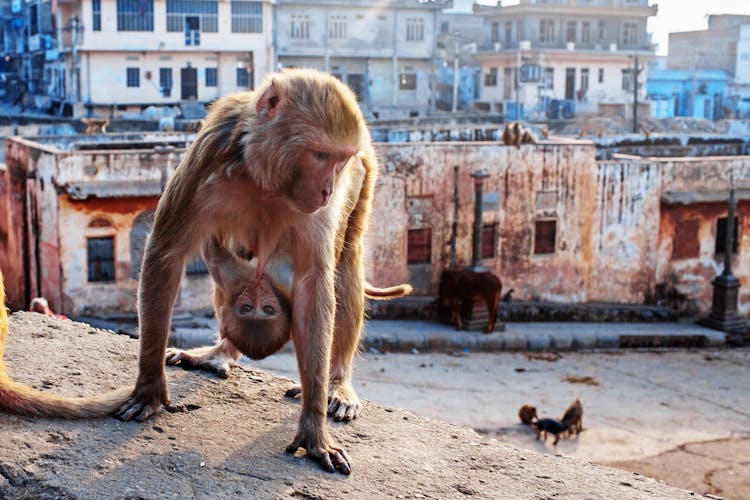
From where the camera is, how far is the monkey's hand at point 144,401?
13.3ft

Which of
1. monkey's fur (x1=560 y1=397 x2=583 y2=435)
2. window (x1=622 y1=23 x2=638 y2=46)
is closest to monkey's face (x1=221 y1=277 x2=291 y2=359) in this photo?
monkey's fur (x1=560 y1=397 x2=583 y2=435)

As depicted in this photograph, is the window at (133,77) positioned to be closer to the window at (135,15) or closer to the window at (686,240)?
the window at (135,15)

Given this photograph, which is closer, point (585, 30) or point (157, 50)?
point (157, 50)

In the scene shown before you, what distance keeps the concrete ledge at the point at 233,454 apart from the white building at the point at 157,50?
117 ft

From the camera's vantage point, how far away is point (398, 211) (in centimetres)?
2002

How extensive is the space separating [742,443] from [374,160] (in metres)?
10.9

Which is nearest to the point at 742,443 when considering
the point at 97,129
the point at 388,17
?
the point at 97,129

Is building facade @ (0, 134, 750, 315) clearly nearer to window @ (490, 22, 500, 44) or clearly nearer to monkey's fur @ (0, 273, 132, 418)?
monkey's fur @ (0, 273, 132, 418)

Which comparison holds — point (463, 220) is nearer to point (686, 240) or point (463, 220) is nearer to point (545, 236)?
point (545, 236)

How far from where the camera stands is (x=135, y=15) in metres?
38.8

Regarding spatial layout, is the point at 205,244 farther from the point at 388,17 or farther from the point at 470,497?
the point at 388,17

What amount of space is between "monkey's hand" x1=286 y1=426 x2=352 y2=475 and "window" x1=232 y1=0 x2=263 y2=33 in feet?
126

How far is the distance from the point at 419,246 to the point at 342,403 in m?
15.9

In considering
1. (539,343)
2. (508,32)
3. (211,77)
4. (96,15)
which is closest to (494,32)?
(508,32)
